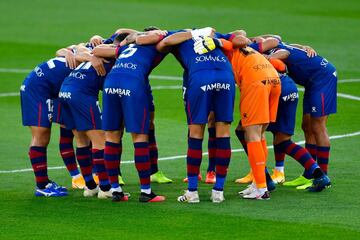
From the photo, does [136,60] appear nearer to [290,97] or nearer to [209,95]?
[209,95]

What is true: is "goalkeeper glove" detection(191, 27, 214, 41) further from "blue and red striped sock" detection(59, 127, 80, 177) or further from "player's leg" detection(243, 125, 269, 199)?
"blue and red striped sock" detection(59, 127, 80, 177)

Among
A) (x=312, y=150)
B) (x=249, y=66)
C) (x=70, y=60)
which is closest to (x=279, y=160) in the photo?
(x=312, y=150)

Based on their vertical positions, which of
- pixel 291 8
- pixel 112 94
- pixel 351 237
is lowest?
pixel 291 8

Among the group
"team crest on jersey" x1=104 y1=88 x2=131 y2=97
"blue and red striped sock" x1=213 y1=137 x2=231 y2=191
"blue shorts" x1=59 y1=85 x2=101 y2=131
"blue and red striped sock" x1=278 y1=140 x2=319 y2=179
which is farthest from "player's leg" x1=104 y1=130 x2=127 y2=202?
"blue and red striped sock" x1=278 y1=140 x2=319 y2=179

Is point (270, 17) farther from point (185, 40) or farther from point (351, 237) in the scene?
point (351, 237)

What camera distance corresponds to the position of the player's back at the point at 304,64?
52.5ft

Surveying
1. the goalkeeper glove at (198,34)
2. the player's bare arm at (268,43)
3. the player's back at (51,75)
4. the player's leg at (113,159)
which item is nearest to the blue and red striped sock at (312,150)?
the player's bare arm at (268,43)

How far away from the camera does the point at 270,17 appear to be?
3659cm

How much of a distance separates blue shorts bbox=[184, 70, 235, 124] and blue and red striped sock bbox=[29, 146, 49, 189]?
2.28m

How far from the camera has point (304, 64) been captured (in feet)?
52.6

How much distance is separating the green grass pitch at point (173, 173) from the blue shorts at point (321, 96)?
1029 mm

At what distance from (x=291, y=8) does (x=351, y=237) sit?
27.3 m

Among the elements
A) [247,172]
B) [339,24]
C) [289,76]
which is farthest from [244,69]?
[339,24]

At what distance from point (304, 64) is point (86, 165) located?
11.2 feet
